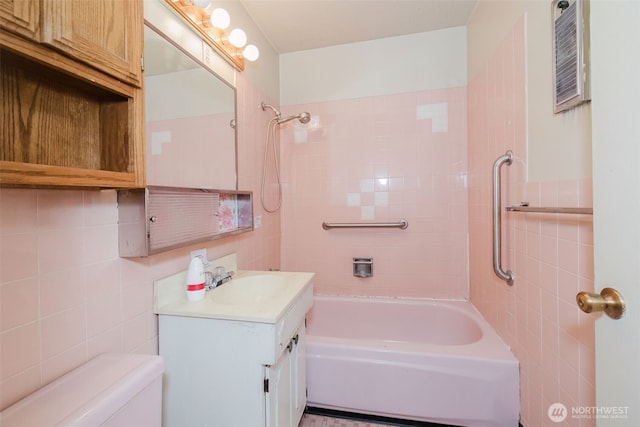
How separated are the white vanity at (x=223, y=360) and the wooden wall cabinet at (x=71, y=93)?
0.54 metres

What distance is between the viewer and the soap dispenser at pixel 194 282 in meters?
1.09

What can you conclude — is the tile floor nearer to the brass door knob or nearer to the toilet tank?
the toilet tank

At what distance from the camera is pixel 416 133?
80.5 inches

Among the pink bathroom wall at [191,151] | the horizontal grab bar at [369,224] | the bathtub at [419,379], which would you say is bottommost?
the bathtub at [419,379]

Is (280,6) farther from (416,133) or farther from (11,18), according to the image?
(11,18)

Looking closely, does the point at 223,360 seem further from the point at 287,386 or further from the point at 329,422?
the point at 329,422

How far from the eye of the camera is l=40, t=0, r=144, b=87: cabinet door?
0.54 metres

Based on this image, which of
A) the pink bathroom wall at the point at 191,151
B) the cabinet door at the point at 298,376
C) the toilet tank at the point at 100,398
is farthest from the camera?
the cabinet door at the point at 298,376

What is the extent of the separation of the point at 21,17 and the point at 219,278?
1066 mm

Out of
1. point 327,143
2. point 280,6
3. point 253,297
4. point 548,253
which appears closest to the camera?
point 548,253

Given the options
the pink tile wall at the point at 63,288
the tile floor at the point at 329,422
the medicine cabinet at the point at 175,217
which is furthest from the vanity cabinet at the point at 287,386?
the medicine cabinet at the point at 175,217

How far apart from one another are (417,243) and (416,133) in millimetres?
879

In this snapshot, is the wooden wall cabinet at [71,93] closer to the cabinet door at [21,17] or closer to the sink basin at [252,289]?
the cabinet door at [21,17]

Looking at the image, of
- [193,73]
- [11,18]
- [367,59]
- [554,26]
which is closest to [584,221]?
[554,26]
